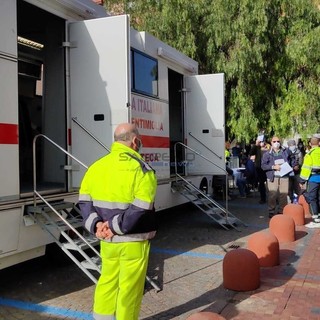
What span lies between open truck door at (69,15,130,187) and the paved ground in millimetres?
1360

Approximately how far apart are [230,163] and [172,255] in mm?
8899

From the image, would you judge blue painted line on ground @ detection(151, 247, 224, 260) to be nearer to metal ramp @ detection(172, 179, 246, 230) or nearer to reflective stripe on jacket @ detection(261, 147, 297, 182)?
metal ramp @ detection(172, 179, 246, 230)

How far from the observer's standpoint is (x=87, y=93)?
5.71 meters

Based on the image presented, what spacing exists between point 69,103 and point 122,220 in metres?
2.98

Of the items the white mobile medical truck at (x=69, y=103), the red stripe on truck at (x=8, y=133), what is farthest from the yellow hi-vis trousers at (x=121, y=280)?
the red stripe on truck at (x=8, y=133)

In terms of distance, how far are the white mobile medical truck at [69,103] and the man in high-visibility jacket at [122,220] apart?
4.99ft

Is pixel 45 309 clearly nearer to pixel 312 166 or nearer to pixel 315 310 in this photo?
pixel 315 310

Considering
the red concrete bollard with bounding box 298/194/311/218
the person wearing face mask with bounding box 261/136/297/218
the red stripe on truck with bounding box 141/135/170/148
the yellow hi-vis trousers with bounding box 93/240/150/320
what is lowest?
the red concrete bollard with bounding box 298/194/311/218

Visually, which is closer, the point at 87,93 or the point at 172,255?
the point at 87,93

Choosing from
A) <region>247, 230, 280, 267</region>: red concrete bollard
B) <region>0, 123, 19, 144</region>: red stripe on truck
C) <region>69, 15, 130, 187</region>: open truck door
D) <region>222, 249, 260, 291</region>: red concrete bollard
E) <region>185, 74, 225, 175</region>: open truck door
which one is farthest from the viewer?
<region>185, 74, 225, 175</region>: open truck door

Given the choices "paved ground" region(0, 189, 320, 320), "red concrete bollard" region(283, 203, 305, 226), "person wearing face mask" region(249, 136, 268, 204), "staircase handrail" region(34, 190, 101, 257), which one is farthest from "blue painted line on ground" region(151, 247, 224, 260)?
"person wearing face mask" region(249, 136, 268, 204)

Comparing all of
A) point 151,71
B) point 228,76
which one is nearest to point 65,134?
point 151,71

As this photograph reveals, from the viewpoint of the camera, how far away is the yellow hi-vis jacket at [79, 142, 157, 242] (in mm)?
3238

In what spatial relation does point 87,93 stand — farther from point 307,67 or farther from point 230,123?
point 307,67
